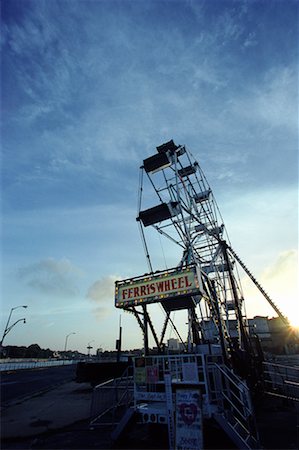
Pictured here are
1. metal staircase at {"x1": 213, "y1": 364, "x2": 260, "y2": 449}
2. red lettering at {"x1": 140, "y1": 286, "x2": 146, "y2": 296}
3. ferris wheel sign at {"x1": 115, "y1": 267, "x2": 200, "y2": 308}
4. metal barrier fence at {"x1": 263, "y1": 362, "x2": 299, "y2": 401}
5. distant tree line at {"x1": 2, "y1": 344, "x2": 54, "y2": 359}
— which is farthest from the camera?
distant tree line at {"x1": 2, "y1": 344, "x2": 54, "y2": 359}

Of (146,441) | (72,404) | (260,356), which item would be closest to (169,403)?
(146,441)

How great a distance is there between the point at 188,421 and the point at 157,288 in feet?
16.9

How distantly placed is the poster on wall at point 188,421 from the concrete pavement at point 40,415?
588 centimetres

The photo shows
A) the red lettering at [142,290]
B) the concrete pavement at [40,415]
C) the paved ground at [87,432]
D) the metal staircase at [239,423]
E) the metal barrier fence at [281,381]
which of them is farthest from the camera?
the metal barrier fence at [281,381]

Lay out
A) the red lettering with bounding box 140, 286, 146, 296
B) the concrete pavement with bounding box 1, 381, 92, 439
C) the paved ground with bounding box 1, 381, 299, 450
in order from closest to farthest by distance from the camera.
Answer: the paved ground with bounding box 1, 381, 299, 450 < the concrete pavement with bounding box 1, 381, 92, 439 < the red lettering with bounding box 140, 286, 146, 296

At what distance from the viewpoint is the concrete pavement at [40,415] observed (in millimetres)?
8828

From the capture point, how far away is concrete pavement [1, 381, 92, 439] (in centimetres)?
883

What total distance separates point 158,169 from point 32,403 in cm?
1870

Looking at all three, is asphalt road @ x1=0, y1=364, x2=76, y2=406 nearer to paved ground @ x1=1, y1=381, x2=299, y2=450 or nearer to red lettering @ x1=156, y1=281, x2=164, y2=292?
paved ground @ x1=1, y1=381, x2=299, y2=450

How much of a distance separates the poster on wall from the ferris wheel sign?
13.1 ft

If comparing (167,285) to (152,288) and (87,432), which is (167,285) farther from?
(87,432)

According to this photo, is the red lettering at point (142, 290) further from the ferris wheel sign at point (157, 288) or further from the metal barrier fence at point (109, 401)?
the metal barrier fence at point (109, 401)

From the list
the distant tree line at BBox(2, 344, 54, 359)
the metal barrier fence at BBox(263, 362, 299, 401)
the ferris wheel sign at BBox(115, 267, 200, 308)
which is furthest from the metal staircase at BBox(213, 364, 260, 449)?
the distant tree line at BBox(2, 344, 54, 359)

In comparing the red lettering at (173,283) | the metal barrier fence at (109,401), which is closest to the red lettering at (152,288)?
the red lettering at (173,283)
